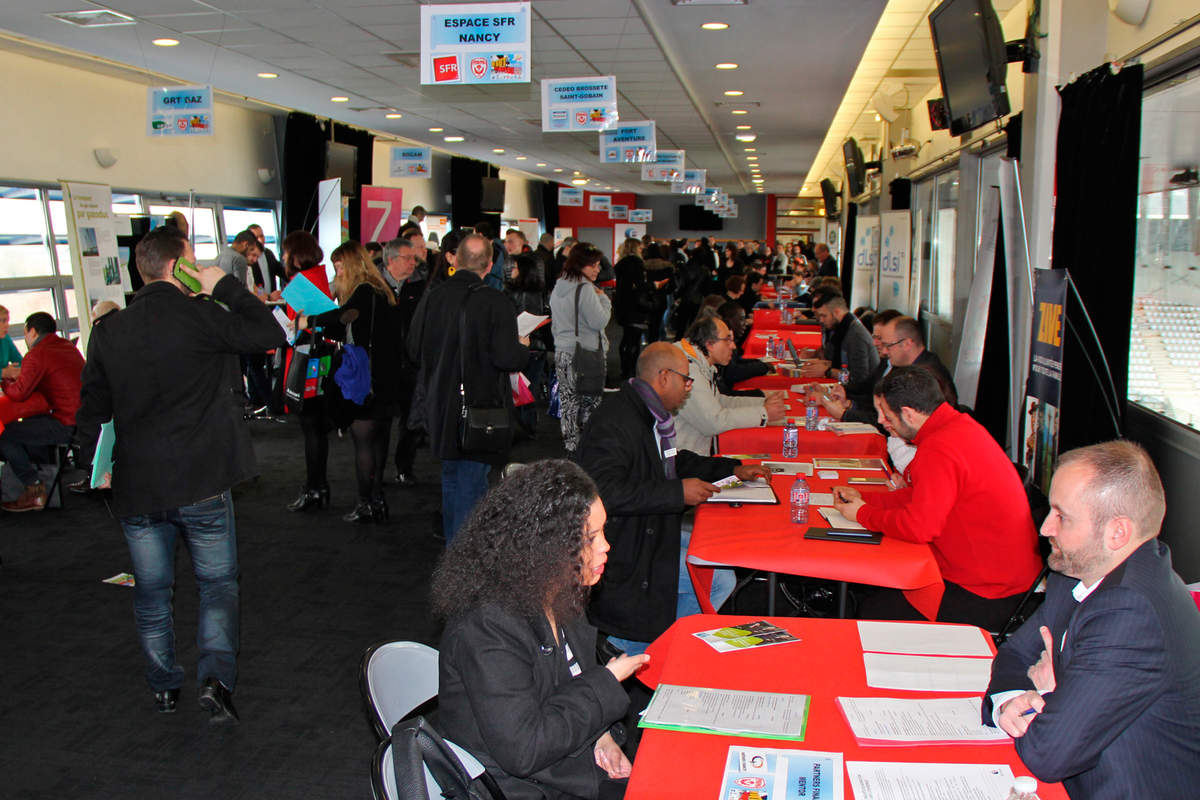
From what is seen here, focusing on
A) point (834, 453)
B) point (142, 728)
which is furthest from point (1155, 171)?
point (142, 728)

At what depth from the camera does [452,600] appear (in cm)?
179

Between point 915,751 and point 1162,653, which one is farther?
point 915,751

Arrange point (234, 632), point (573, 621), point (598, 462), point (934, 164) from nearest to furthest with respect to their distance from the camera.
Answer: point (573, 621) → point (598, 462) → point (234, 632) → point (934, 164)

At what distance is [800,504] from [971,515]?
54cm

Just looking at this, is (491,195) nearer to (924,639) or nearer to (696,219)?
(696,219)

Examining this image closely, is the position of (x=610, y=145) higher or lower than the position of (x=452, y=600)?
higher

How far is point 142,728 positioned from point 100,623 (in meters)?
1.09

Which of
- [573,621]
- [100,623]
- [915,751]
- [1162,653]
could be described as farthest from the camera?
[100,623]

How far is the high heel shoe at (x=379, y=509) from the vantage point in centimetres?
543

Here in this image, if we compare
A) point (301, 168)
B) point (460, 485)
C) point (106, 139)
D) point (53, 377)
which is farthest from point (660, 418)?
point (301, 168)

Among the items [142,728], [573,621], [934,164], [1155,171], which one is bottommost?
[142,728]

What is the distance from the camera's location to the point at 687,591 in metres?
3.45

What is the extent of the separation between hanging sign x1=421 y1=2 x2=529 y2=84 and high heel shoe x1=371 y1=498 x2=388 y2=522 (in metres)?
2.35

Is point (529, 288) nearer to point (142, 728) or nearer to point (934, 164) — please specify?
point (934, 164)
